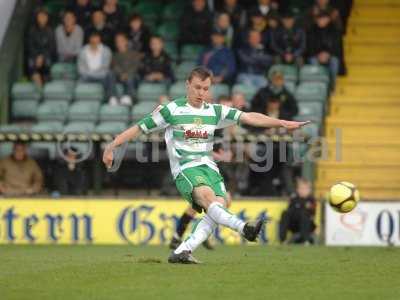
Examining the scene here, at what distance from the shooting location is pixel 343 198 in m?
14.0

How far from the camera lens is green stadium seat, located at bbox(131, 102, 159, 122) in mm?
Answer: 21016

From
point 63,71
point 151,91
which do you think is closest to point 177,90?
point 151,91

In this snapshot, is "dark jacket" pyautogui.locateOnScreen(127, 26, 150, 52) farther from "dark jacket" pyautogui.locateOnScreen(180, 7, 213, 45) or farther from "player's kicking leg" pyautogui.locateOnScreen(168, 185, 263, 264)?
"player's kicking leg" pyautogui.locateOnScreen(168, 185, 263, 264)

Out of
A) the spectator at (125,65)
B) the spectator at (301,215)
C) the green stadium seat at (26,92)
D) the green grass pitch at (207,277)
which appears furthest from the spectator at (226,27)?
the green grass pitch at (207,277)

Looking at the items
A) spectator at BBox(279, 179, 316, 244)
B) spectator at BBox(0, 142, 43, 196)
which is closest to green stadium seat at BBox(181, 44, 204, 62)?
spectator at BBox(0, 142, 43, 196)

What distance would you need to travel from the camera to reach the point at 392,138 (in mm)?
21906

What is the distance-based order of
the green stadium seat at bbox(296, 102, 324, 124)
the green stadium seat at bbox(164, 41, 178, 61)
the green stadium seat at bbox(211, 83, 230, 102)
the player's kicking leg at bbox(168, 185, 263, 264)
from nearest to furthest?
the player's kicking leg at bbox(168, 185, 263, 264) → the green stadium seat at bbox(296, 102, 324, 124) → the green stadium seat at bbox(211, 83, 230, 102) → the green stadium seat at bbox(164, 41, 178, 61)

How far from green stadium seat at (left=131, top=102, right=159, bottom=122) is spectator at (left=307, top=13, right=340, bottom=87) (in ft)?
10.0

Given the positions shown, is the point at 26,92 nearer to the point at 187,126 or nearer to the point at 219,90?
the point at 219,90

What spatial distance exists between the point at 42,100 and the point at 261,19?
4060 millimetres

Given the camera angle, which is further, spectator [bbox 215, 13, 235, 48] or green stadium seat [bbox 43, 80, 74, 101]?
spectator [bbox 215, 13, 235, 48]

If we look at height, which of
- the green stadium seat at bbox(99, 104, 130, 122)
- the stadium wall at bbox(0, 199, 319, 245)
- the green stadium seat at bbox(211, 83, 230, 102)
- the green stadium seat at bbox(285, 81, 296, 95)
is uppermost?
the green stadium seat at bbox(285, 81, 296, 95)

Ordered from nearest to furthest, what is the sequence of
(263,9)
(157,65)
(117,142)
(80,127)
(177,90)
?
(117,142), (80,127), (177,90), (157,65), (263,9)

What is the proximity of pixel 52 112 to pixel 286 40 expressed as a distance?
13.8 feet
